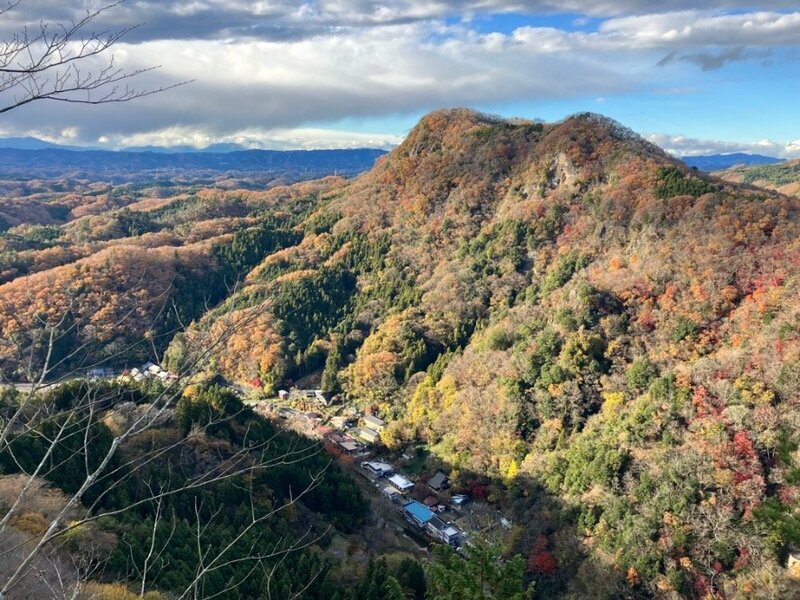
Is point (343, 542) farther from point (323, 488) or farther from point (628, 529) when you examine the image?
point (628, 529)

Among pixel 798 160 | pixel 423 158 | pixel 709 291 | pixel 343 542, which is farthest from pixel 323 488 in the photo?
pixel 798 160

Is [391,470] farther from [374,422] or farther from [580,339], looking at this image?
[580,339]

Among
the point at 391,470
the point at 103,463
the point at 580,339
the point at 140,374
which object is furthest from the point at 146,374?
the point at 391,470

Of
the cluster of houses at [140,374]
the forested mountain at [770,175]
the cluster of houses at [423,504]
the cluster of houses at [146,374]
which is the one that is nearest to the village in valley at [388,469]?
the cluster of houses at [423,504]

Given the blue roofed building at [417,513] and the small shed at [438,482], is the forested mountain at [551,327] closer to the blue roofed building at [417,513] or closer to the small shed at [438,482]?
the small shed at [438,482]

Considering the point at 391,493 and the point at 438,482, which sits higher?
the point at 438,482

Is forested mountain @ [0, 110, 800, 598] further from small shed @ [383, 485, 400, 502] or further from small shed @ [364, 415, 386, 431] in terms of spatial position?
small shed @ [383, 485, 400, 502]

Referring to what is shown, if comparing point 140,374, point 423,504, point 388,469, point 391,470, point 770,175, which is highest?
→ point 770,175
